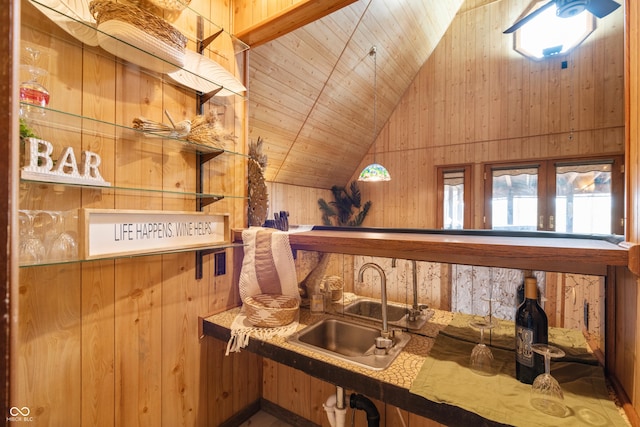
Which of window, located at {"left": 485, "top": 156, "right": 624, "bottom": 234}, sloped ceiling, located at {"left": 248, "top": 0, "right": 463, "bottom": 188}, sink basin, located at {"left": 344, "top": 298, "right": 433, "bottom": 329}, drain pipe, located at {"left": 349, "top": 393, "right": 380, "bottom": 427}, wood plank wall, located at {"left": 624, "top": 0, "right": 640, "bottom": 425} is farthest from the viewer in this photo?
window, located at {"left": 485, "top": 156, "right": 624, "bottom": 234}

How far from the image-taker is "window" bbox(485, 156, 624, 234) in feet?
14.0

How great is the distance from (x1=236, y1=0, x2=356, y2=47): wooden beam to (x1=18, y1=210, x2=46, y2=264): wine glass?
1383 millimetres

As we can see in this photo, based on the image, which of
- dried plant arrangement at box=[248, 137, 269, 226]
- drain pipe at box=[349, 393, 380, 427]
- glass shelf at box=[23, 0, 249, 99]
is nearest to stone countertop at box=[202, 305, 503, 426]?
drain pipe at box=[349, 393, 380, 427]

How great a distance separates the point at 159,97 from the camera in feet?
4.65

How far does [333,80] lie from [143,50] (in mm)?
3282

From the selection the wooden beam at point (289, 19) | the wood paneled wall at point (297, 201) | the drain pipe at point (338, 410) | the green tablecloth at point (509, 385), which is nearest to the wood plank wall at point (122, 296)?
the wooden beam at point (289, 19)

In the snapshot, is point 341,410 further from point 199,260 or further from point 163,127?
point 163,127

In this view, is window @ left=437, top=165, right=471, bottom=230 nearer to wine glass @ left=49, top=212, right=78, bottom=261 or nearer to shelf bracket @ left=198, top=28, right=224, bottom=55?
shelf bracket @ left=198, top=28, right=224, bottom=55

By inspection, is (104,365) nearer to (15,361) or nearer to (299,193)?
(15,361)

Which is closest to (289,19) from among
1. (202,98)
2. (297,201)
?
(202,98)

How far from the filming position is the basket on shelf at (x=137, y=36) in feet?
3.52

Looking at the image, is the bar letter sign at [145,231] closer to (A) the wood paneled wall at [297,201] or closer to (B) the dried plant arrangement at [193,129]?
(B) the dried plant arrangement at [193,129]

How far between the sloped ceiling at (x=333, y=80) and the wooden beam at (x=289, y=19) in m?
1.51

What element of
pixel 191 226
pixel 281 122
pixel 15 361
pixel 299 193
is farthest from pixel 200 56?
pixel 299 193
